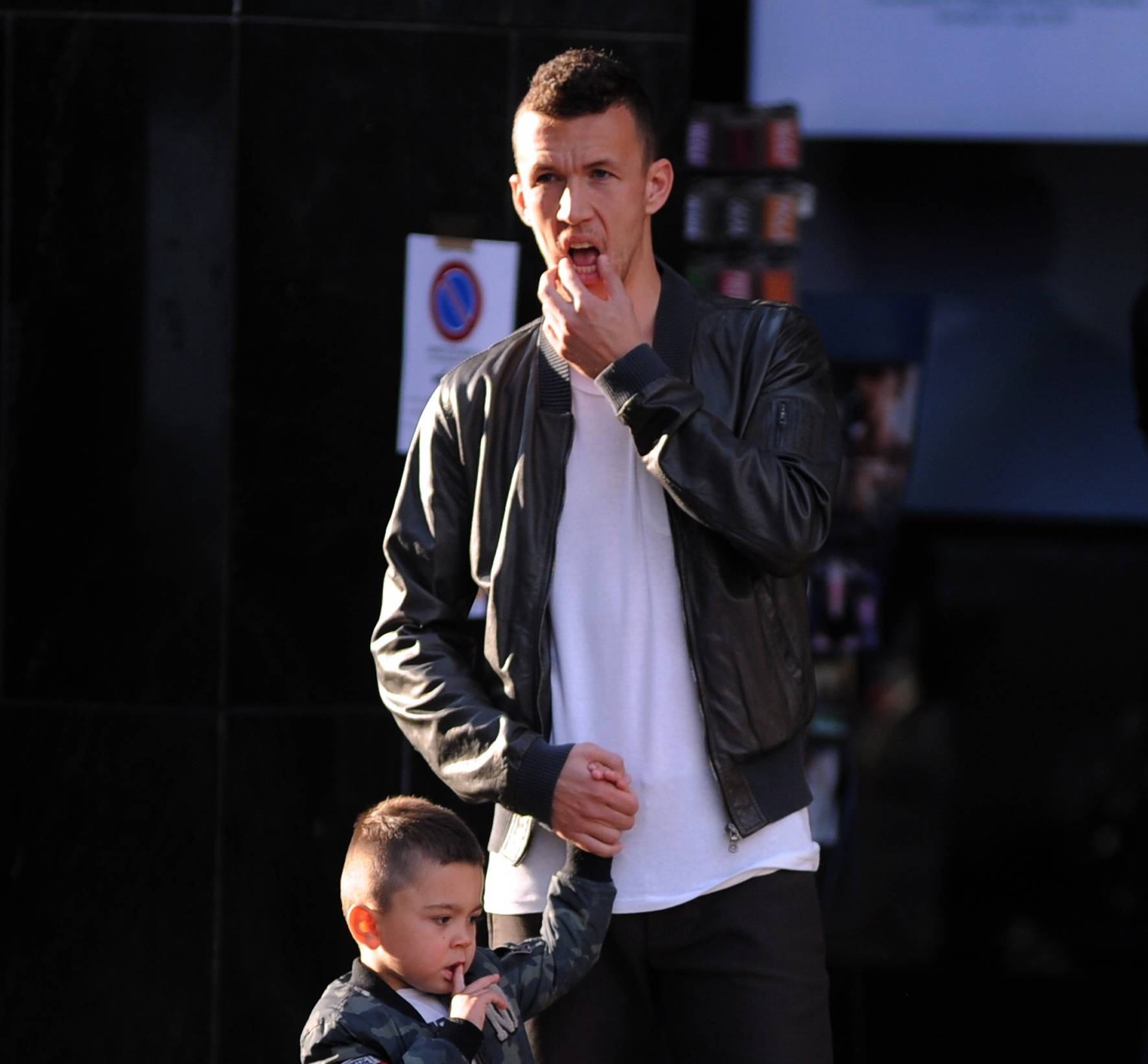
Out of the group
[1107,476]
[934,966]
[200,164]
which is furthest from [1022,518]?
[200,164]

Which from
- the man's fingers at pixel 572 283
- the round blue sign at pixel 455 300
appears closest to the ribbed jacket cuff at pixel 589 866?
the man's fingers at pixel 572 283

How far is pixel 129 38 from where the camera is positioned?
4.72 meters

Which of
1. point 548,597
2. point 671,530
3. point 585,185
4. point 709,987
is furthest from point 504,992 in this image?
point 585,185

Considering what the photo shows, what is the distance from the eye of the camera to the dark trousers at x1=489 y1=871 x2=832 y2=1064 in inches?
122

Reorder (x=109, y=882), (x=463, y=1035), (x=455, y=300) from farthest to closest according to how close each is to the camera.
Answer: (x=109, y=882)
(x=455, y=300)
(x=463, y=1035)

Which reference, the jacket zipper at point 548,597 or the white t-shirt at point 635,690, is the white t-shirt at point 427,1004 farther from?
the jacket zipper at point 548,597

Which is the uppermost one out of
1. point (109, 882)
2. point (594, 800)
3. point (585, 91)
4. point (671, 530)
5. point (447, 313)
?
point (585, 91)

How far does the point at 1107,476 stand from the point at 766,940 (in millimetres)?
3268

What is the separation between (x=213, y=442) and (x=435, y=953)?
2003mm

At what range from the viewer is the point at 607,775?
302cm

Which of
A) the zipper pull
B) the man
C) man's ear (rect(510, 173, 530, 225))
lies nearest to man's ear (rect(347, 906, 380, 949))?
the man

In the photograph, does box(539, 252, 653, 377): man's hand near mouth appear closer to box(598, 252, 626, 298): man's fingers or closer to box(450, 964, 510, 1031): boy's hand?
box(598, 252, 626, 298): man's fingers

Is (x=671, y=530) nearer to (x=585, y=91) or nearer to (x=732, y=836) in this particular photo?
(x=732, y=836)

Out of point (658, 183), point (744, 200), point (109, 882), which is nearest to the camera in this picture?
point (658, 183)
